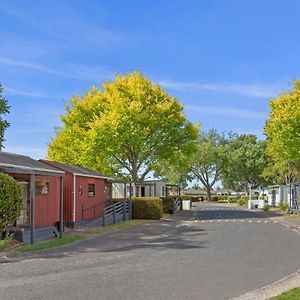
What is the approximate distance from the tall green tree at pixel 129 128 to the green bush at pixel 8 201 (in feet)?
68.4

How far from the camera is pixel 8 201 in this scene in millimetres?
18031

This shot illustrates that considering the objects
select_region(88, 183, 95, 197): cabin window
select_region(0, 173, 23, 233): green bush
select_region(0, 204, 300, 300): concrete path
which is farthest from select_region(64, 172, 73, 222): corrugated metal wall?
select_region(0, 173, 23, 233): green bush

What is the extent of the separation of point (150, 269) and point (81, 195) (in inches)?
659

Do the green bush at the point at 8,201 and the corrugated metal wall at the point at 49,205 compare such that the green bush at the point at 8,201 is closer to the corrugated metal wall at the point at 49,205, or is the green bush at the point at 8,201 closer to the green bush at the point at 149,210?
the corrugated metal wall at the point at 49,205

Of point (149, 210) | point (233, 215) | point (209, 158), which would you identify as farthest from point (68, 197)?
point (209, 158)

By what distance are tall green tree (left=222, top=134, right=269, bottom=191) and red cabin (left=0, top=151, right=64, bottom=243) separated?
240 feet

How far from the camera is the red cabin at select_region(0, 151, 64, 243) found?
819 inches

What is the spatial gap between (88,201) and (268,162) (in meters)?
70.1

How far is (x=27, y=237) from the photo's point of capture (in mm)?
19422

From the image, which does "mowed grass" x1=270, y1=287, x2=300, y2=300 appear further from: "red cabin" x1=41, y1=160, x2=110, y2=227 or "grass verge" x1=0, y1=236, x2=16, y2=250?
"red cabin" x1=41, y1=160, x2=110, y2=227

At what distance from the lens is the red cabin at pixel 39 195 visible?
20797mm

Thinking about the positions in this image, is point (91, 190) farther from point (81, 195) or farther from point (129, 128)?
point (129, 128)

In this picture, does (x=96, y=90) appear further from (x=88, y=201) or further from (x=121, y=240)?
(x=121, y=240)

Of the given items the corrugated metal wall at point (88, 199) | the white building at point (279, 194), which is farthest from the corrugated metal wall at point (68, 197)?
the white building at point (279, 194)
